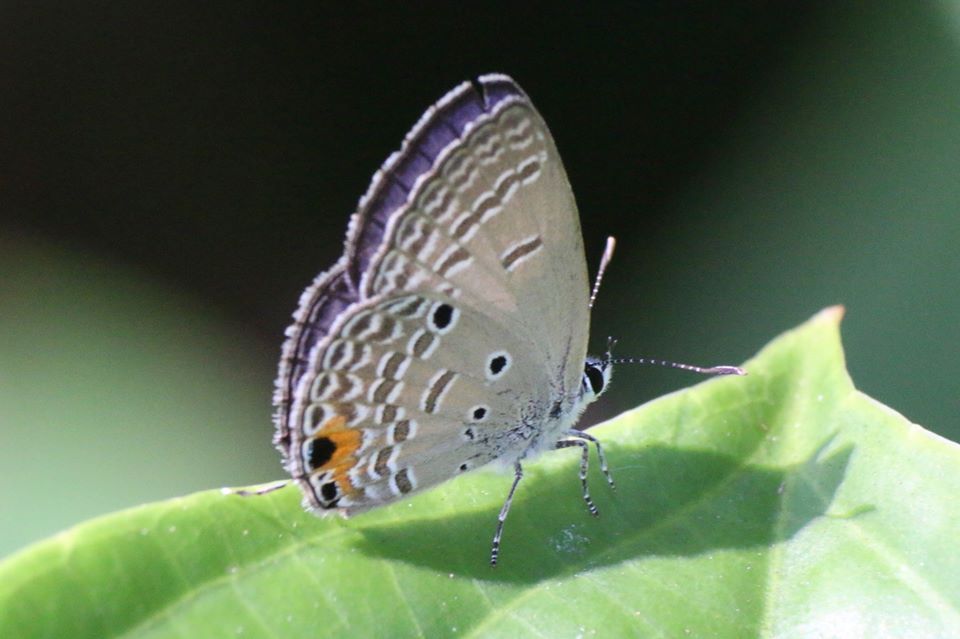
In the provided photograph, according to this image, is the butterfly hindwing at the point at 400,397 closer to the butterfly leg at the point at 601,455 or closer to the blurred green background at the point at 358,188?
the butterfly leg at the point at 601,455

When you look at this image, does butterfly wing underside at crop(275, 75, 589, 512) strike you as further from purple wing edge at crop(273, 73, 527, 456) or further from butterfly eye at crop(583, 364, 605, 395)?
butterfly eye at crop(583, 364, 605, 395)

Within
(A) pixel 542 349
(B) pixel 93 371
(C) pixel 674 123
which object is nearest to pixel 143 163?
(B) pixel 93 371

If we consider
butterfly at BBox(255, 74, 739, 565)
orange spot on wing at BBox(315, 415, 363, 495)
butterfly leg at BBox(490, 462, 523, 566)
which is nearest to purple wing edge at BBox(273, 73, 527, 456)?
butterfly at BBox(255, 74, 739, 565)

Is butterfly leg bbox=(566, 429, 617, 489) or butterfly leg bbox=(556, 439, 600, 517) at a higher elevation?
butterfly leg bbox=(566, 429, 617, 489)

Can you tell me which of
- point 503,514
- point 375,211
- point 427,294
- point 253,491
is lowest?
point 503,514

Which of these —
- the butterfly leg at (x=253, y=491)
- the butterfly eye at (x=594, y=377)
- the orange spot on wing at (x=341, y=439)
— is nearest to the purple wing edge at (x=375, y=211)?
the orange spot on wing at (x=341, y=439)

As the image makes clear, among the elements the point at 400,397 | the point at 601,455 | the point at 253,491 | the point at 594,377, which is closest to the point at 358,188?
the point at 594,377

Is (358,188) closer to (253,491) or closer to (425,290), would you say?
(425,290)
